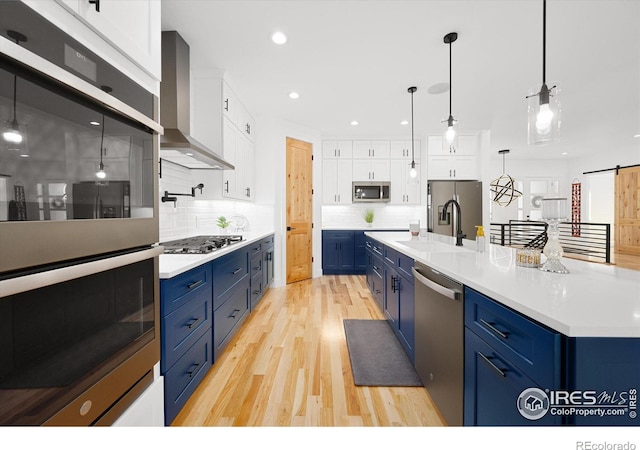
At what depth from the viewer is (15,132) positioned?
590 mm

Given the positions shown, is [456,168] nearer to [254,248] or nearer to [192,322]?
[254,248]

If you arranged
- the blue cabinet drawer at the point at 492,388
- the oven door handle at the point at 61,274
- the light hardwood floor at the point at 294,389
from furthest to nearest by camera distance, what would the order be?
1. the light hardwood floor at the point at 294,389
2. the blue cabinet drawer at the point at 492,388
3. the oven door handle at the point at 61,274

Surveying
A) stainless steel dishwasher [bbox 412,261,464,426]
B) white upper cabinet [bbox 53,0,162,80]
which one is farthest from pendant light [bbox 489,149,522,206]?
white upper cabinet [bbox 53,0,162,80]

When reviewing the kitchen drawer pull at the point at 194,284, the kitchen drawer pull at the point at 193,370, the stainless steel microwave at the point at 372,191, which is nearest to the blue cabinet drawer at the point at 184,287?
the kitchen drawer pull at the point at 194,284

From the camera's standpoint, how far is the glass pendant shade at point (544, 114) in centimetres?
147

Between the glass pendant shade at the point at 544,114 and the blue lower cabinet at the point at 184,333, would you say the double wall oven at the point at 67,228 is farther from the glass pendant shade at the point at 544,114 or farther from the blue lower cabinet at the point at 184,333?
the glass pendant shade at the point at 544,114

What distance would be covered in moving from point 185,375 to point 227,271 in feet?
2.83

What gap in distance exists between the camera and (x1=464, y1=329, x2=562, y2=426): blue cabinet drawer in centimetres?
87

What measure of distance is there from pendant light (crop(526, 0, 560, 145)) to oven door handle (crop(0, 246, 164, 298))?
6.95ft

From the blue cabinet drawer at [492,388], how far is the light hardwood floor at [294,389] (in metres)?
0.52

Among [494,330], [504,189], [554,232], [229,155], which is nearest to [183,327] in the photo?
[494,330]

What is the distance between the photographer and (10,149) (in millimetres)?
583
